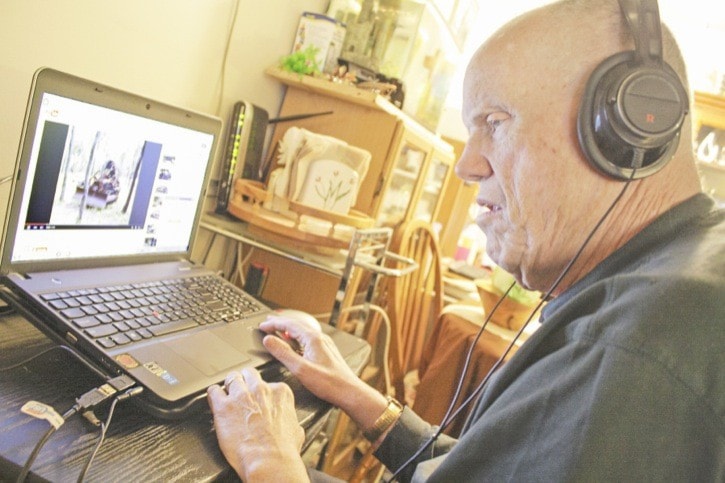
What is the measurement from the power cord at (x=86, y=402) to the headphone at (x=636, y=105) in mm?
533

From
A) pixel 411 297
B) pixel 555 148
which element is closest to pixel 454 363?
pixel 411 297

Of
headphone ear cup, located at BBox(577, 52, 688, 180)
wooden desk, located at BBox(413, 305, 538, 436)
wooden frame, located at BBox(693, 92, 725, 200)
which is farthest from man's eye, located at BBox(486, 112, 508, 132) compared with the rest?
wooden frame, located at BBox(693, 92, 725, 200)

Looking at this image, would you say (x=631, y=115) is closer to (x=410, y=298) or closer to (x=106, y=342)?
(x=106, y=342)

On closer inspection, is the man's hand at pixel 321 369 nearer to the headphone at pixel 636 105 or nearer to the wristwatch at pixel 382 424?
the wristwatch at pixel 382 424

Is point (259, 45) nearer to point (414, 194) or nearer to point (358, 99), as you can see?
point (358, 99)

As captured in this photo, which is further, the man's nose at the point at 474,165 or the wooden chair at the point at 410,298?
the wooden chair at the point at 410,298

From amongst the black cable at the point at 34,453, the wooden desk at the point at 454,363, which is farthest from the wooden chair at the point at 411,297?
the black cable at the point at 34,453

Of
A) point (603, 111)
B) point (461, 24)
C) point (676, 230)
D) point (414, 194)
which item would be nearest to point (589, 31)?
point (603, 111)

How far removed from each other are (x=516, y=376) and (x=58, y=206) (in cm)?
59

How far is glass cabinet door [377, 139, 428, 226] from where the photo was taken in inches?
63.6

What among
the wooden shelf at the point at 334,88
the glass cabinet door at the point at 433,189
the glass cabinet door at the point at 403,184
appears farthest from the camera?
the glass cabinet door at the point at 433,189

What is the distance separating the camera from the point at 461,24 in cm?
214

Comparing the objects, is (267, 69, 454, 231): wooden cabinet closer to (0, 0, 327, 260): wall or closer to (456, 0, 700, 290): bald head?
(0, 0, 327, 260): wall

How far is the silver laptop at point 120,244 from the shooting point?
570 millimetres
